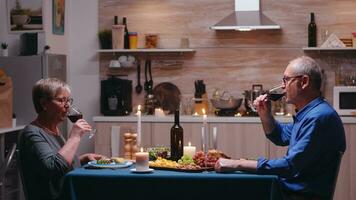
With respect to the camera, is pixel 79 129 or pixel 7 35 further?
pixel 7 35

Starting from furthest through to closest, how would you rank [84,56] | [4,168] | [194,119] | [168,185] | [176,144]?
1. [84,56]
2. [194,119]
3. [4,168]
4. [176,144]
5. [168,185]

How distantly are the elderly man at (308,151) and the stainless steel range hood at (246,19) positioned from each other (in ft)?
8.55

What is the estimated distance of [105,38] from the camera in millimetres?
6453

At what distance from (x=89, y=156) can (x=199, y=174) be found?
0.85 meters

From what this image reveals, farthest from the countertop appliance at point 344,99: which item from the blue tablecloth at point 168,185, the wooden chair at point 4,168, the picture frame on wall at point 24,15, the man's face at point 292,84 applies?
the blue tablecloth at point 168,185

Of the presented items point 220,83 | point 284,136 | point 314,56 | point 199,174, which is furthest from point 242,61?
point 199,174

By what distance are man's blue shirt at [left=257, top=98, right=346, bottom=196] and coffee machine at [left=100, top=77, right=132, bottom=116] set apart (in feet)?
10.5

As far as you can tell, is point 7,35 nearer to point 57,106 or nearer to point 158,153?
point 57,106

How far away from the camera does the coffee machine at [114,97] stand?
20.3ft

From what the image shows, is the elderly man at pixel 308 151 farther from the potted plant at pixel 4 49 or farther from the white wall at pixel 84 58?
the white wall at pixel 84 58

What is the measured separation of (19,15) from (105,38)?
96cm

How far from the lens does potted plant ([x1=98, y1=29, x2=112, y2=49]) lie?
644 centimetres

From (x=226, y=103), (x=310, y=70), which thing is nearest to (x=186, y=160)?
(x=310, y=70)

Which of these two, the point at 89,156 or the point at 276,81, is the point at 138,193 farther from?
the point at 276,81
